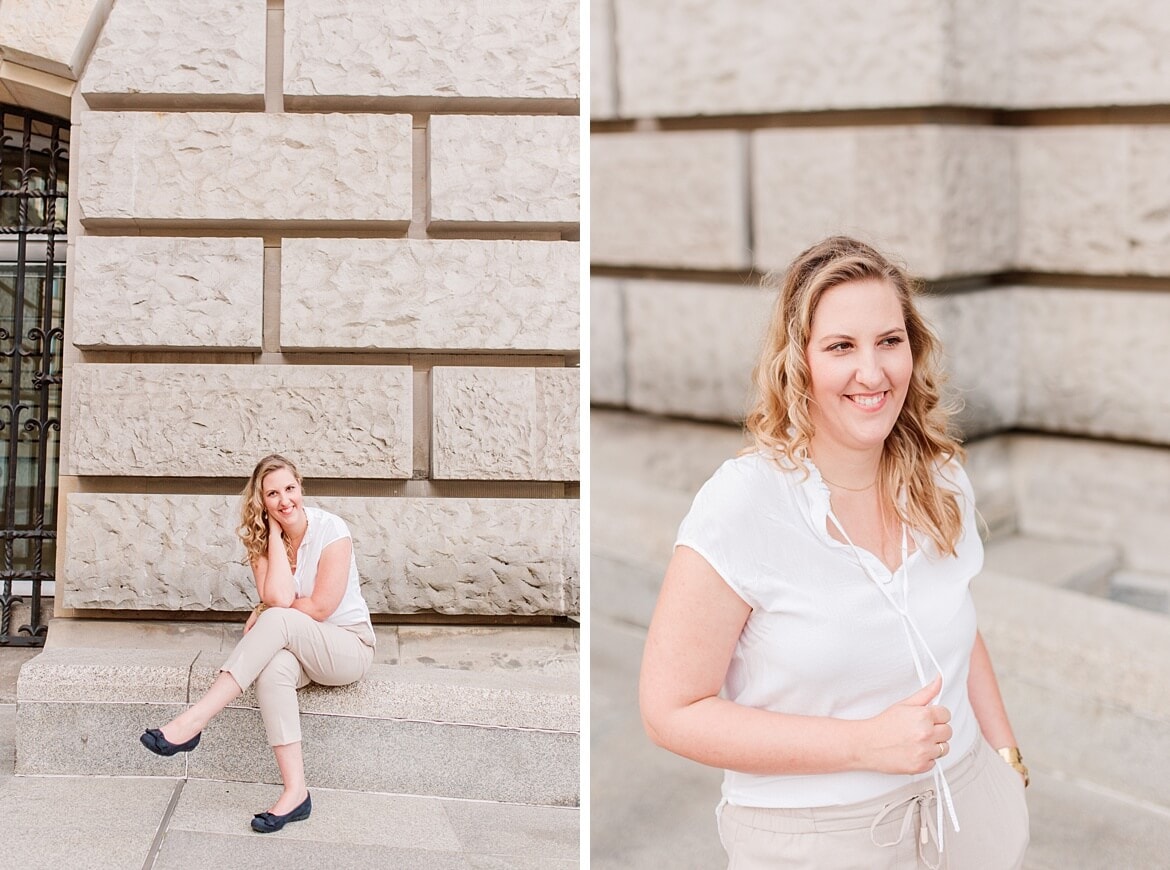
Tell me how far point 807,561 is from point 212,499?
3024 mm

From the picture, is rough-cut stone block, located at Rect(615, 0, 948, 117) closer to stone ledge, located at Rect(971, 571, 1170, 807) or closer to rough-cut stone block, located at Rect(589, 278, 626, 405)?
rough-cut stone block, located at Rect(589, 278, 626, 405)

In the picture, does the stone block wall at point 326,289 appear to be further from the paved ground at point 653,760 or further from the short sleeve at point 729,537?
the short sleeve at point 729,537

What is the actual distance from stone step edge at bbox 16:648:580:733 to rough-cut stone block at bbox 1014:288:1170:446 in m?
2.20

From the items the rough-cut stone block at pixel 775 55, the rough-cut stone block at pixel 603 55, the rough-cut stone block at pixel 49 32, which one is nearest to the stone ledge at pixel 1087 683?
the rough-cut stone block at pixel 775 55

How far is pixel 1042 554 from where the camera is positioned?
4172 mm

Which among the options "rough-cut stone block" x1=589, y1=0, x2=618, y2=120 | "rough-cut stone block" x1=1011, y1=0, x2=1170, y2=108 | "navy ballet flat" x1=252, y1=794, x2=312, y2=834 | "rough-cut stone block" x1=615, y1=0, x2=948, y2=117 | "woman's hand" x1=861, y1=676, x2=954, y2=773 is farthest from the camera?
"rough-cut stone block" x1=589, y1=0, x2=618, y2=120

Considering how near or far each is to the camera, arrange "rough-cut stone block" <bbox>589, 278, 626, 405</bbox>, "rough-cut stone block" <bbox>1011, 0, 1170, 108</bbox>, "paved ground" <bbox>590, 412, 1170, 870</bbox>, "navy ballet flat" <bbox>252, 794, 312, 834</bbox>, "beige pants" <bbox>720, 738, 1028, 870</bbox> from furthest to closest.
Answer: "rough-cut stone block" <bbox>589, 278, 626, 405</bbox> → "rough-cut stone block" <bbox>1011, 0, 1170, 108</bbox> → "navy ballet flat" <bbox>252, 794, 312, 834</bbox> → "paved ground" <bbox>590, 412, 1170, 870</bbox> → "beige pants" <bbox>720, 738, 1028, 870</bbox>

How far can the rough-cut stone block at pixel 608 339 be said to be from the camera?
16.8ft

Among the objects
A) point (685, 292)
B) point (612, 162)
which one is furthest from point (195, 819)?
point (612, 162)

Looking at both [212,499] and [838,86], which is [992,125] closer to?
[838,86]

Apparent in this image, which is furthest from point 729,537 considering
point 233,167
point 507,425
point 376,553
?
point 233,167

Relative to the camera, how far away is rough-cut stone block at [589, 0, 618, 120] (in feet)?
16.3

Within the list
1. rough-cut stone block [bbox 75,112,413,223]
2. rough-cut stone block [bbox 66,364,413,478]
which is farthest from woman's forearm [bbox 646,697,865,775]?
rough-cut stone block [bbox 75,112,413,223]

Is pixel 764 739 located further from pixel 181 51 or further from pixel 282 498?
pixel 181 51
